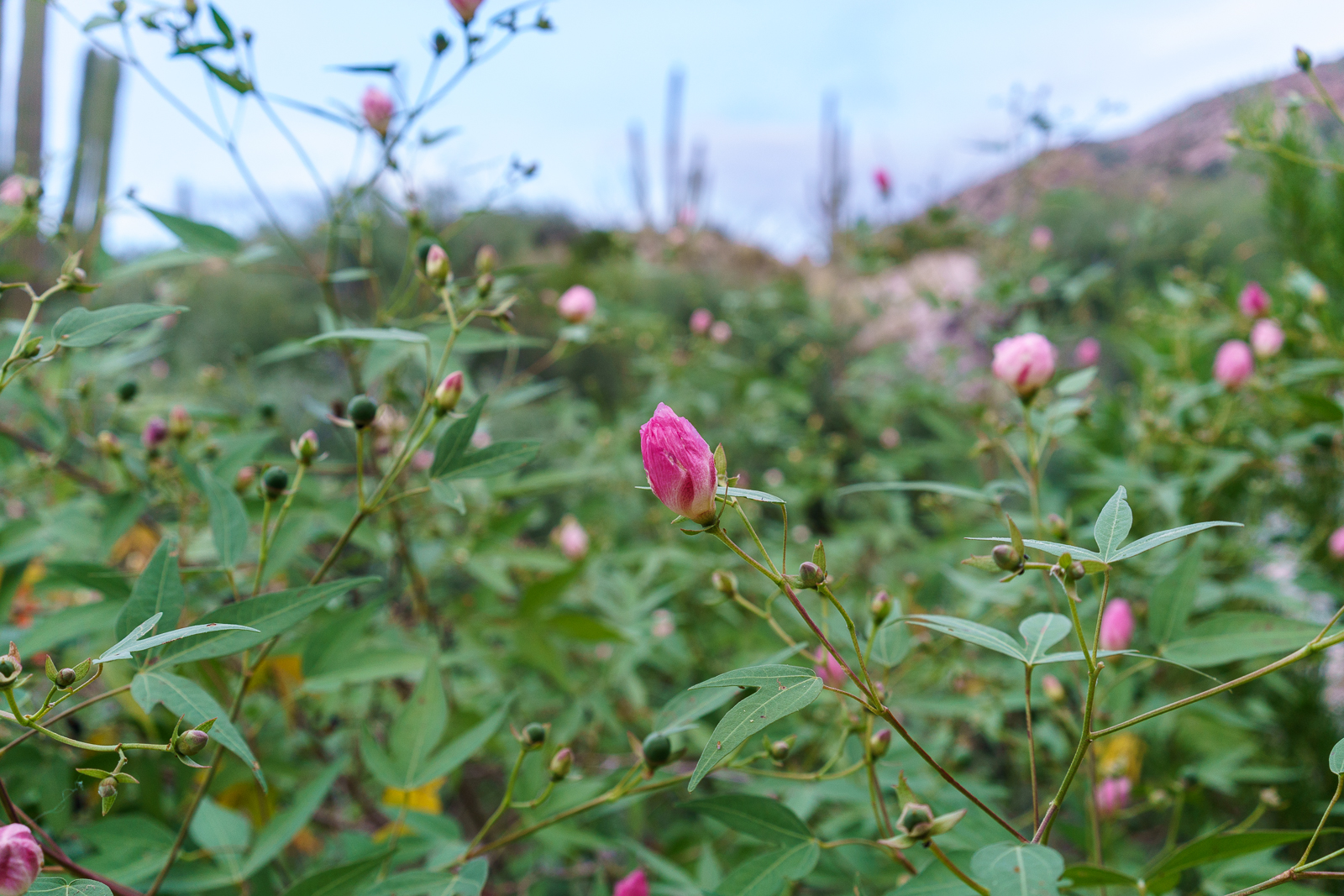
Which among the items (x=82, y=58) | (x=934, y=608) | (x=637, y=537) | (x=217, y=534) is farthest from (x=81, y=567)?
(x=82, y=58)

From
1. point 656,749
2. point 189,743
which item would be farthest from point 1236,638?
point 189,743

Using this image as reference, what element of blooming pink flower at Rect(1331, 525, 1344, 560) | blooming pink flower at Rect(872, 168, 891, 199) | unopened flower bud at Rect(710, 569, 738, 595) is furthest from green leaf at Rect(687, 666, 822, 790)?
blooming pink flower at Rect(872, 168, 891, 199)

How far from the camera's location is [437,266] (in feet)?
1.71

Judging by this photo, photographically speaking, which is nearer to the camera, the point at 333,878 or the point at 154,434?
the point at 333,878

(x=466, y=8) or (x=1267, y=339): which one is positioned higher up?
(x=466, y=8)

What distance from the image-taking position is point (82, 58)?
4.80 meters

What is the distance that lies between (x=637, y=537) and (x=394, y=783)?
117 cm

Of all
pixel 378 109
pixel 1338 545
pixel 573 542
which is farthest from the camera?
pixel 573 542

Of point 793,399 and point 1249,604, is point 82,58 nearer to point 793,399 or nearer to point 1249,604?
point 793,399

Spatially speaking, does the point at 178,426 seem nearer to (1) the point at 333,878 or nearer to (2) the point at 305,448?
(2) the point at 305,448

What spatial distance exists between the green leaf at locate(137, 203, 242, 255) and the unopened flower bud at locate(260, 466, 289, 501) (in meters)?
0.31

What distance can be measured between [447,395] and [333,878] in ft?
0.96

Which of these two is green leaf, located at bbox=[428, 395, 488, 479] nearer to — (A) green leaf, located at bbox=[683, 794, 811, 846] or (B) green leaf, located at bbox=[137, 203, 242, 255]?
(A) green leaf, located at bbox=[683, 794, 811, 846]

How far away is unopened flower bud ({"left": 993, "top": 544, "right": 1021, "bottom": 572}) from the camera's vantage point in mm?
327
